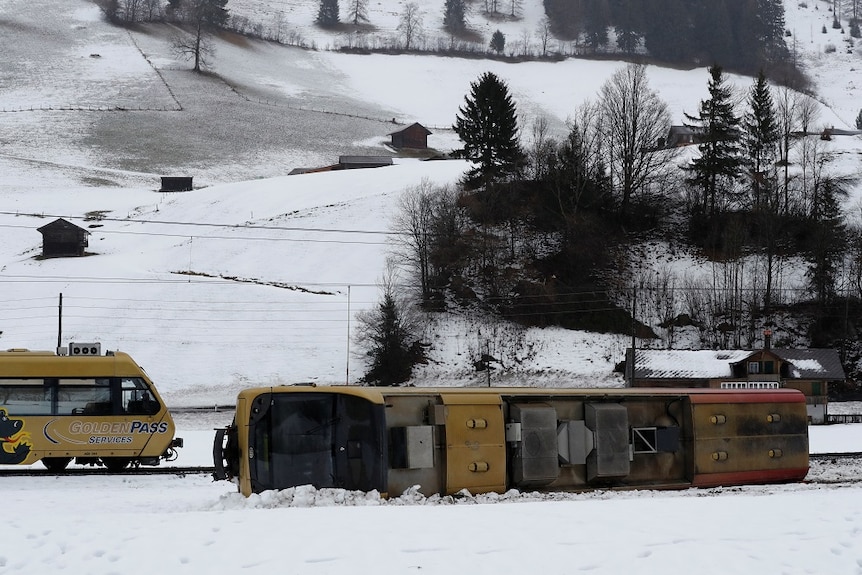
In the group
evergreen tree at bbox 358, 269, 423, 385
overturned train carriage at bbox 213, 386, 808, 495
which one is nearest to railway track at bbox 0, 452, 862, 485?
overturned train carriage at bbox 213, 386, 808, 495

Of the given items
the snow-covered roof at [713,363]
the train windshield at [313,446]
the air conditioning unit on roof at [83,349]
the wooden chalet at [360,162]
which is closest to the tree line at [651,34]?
the wooden chalet at [360,162]

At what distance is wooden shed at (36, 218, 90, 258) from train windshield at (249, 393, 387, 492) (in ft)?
182

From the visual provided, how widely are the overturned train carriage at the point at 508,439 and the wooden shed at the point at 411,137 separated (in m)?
106

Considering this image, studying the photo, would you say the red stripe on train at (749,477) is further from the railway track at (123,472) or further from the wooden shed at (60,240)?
the wooden shed at (60,240)

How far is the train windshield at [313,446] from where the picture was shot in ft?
50.0

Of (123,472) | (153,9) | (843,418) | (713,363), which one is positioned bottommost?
(843,418)

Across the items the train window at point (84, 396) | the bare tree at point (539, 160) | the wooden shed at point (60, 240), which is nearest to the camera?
the train window at point (84, 396)

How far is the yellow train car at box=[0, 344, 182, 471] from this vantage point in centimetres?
2166

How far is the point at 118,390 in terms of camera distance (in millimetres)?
22641

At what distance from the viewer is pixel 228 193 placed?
81688 mm

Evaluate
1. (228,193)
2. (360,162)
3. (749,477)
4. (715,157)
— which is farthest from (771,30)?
(749,477)

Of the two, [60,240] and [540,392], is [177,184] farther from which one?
[540,392]

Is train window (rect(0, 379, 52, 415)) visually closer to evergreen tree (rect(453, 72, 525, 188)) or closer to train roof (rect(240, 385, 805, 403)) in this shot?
train roof (rect(240, 385, 805, 403))

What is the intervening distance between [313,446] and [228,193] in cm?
6983
